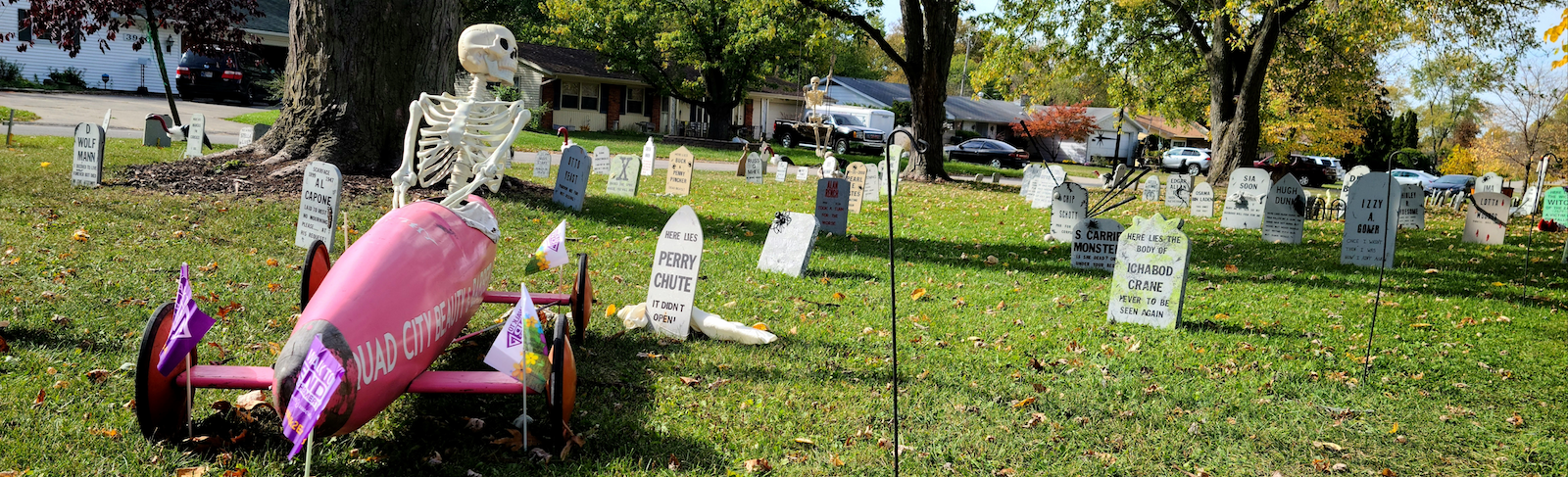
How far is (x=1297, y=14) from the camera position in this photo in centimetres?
2186

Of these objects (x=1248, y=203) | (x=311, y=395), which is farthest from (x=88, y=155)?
(x=1248, y=203)

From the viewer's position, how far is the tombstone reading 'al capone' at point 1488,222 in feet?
38.0

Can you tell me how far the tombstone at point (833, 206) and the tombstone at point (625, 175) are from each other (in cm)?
370

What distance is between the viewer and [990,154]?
37.8 metres

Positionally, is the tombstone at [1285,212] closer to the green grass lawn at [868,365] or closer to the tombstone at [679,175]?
the green grass lawn at [868,365]

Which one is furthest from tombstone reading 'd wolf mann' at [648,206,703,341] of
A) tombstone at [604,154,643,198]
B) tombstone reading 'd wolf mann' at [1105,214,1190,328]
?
tombstone at [604,154,643,198]

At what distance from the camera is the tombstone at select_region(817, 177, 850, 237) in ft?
33.6

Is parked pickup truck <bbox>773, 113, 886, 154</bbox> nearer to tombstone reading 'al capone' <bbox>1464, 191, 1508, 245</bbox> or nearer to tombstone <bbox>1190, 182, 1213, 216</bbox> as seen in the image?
tombstone <bbox>1190, 182, 1213, 216</bbox>

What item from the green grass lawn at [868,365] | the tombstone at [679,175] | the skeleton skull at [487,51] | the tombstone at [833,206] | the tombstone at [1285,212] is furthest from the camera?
the tombstone at [679,175]

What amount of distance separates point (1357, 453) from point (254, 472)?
4.56m

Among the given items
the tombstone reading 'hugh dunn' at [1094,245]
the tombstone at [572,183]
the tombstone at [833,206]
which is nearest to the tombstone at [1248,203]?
the tombstone reading 'hugh dunn' at [1094,245]

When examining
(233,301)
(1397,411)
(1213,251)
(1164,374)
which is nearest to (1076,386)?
(1164,374)

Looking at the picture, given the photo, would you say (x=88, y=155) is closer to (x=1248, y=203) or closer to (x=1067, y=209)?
(x=1067, y=209)

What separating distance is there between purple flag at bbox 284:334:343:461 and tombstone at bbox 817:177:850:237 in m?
7.67
